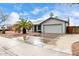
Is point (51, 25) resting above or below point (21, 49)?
above

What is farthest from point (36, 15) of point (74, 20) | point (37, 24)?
point (74, 20)

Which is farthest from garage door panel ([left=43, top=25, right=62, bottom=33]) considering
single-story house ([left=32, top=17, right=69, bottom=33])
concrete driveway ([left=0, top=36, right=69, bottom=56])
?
concrete driveway ([left=0, top=36, right=69, bottom=56])

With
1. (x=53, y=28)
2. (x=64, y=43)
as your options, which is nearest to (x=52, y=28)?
(x=53, y=28)

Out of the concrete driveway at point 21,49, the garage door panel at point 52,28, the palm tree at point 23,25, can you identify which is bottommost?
the concrete driveway at point 21,49

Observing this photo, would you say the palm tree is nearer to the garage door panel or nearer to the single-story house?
the single-story house

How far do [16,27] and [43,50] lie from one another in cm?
37

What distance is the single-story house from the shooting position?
2.10 metres

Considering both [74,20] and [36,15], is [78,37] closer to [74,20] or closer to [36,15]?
[74,20]

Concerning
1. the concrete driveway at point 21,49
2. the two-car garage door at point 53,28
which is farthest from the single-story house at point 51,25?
the concrete driveway at point 21,49

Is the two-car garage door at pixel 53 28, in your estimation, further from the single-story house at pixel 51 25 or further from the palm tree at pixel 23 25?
the palm tree at pixel 23 25

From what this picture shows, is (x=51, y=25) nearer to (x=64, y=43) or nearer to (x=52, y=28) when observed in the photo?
(x=52, y=28)

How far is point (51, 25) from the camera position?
2.12 meters

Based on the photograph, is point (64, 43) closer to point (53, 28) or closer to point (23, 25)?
point (53, 28)

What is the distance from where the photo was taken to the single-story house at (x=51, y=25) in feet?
6.88
